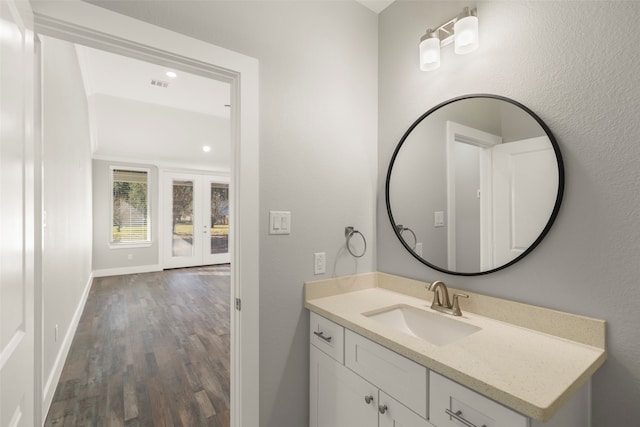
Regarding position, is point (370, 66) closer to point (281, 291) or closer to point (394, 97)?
point (394, 97)

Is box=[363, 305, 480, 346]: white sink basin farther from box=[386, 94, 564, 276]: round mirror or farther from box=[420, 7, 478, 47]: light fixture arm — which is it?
box=[420, 7, 478, 47]: light fixture arm

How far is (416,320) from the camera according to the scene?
153 cm

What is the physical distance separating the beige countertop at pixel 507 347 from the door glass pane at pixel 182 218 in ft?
19.8

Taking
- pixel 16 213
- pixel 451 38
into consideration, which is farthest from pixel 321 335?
pixel 451 38

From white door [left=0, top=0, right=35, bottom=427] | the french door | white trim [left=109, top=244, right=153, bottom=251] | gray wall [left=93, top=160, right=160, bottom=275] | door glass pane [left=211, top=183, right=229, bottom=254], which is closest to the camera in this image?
white door [left=0, top=0, right=35, bottom=427]

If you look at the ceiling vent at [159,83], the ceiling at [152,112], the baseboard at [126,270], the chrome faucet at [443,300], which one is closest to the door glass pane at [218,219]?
the ceiling at [152,112]

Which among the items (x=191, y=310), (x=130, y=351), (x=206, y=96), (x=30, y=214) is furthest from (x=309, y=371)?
(x=206, y=96)

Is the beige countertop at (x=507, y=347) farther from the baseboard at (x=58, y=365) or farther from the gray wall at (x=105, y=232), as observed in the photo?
the gray wall at (x=105, y=232)

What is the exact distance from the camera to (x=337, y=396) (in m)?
A: 1.38

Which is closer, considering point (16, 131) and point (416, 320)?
point (16, 131)

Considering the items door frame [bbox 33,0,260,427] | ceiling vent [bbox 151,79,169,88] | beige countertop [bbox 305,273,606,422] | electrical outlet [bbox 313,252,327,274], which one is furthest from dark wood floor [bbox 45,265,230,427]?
ceiling vent [bbox 151,79,169,88]

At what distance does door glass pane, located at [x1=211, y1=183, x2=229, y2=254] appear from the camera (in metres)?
7.17

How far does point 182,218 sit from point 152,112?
271 cm

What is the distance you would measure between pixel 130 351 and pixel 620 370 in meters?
3.44
